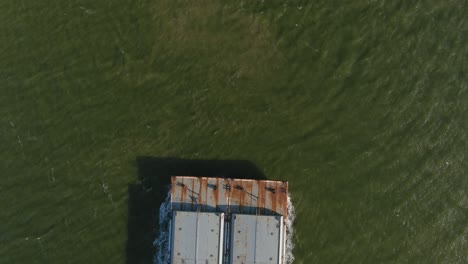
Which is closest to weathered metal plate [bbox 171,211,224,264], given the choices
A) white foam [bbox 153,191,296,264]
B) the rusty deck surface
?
the rusty deck surface

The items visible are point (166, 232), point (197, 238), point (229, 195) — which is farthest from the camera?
point (166, 232)

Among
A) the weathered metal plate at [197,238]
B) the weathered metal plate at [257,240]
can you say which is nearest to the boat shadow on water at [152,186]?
the weathered metal plate at [197,238]

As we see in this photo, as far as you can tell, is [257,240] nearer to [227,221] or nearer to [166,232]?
[227,221]

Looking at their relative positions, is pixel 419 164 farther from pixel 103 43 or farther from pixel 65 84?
pixel 65 84

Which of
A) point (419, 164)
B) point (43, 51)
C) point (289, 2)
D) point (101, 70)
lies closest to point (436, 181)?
point (419, 164)

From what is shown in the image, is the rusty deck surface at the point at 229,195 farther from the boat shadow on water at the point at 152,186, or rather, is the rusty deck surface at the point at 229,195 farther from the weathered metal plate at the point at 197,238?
the boat shadow on water at the point at 152,186

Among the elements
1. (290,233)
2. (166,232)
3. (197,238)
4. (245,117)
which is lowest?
(197,238)

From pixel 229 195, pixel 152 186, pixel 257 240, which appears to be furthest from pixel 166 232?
pixel 257 240
